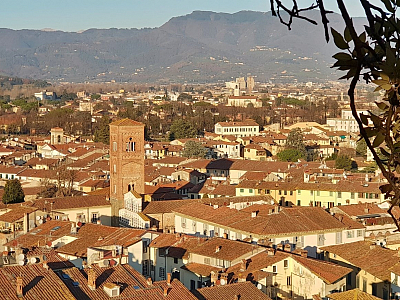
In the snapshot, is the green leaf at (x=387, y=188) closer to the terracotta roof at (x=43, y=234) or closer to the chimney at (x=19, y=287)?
the chimney at (x=19, y=287)

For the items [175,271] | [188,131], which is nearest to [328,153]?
[188,131]

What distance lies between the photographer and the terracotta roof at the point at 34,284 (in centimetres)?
902

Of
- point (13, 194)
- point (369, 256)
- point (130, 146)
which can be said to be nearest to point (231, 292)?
point (369, 256)

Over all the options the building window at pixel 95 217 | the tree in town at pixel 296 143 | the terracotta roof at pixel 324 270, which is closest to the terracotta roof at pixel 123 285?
the terracotta roof at pixel 324 270

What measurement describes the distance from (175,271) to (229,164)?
833 inches

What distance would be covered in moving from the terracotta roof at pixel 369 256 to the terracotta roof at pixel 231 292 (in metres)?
3.60

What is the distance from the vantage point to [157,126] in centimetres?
6009

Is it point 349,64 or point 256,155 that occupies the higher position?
point 349,64

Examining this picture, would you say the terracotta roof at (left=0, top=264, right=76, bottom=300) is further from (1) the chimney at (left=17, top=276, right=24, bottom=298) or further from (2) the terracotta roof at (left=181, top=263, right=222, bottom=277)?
(2) the terracotta roof at (left=181, top=263, right=222, bottom=277)

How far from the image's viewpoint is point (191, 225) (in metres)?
20.2

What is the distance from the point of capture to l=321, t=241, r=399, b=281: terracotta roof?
14334 mm

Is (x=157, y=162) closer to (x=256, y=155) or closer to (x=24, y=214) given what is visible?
(x=256, y=155)

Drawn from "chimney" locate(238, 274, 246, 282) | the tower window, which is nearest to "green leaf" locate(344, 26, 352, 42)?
"chimney" locate(238, 274, 246, 282)

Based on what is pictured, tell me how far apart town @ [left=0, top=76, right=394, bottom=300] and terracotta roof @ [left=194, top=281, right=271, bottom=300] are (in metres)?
0.03
